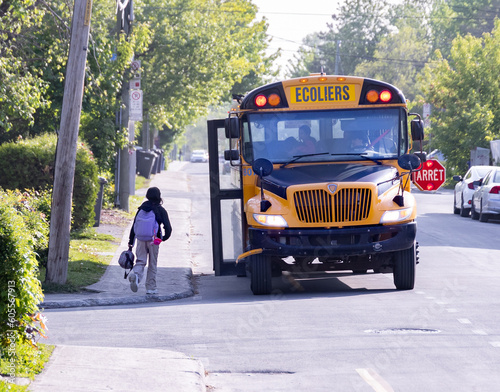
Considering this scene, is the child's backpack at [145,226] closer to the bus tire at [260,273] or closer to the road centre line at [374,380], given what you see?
the bus tire at [260,273]

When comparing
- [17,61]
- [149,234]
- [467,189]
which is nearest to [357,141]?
[149,234]

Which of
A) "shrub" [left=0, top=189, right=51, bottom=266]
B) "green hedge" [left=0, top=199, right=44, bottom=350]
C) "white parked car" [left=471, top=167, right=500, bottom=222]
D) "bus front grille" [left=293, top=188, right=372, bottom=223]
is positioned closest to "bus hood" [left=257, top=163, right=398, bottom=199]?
"bus front grille" [left=293, top=188, right=372, bottom=223]

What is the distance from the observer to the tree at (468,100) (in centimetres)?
4428

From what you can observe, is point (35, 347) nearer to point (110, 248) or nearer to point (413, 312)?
point (413, 312)

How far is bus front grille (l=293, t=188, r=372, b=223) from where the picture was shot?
11.3m

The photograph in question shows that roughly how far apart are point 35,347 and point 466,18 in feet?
277

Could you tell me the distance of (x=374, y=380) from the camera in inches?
273

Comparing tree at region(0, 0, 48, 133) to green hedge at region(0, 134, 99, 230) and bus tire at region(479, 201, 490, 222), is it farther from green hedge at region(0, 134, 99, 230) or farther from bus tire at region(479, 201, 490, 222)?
bus tire at region(479, 201, 490, 222)

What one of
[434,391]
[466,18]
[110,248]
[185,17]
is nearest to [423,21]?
[466,18]

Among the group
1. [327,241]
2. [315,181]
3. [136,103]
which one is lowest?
[327,241]

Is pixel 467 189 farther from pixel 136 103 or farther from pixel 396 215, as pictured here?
pixel 396 215

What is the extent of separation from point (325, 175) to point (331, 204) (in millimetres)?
503

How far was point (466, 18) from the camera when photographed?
284 feet

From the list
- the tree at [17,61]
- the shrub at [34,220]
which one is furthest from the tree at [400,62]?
the shrub at [34,220]
